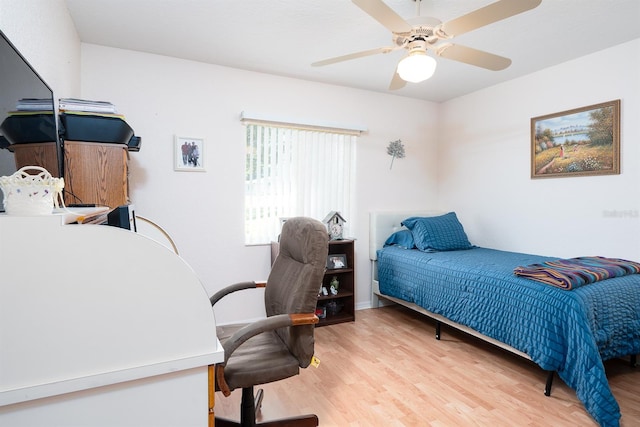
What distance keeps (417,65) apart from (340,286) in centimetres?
236

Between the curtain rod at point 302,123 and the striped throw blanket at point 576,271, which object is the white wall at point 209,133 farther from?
the striped throw blanket at point 576,271

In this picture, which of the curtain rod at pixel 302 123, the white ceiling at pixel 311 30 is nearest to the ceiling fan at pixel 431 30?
the white ceiling at pixel 311 30

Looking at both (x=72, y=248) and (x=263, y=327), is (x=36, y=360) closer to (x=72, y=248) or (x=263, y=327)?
(x=72, y=248)

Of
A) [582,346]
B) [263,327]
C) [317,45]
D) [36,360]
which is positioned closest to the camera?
[36,360]

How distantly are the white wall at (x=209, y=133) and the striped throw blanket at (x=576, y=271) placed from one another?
6.18 feet

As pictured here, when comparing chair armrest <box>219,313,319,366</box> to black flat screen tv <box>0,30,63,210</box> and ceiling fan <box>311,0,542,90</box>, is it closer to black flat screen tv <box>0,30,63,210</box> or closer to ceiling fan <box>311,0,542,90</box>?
black flat screen tv <box>0,30,63,210</box>

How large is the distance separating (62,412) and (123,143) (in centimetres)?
150

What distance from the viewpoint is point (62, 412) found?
0.82 meters

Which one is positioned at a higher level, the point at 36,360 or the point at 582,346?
the point at 36,360

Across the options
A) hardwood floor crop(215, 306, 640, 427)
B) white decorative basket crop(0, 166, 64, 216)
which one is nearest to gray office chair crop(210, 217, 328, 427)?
hardwood floor crop(215, 306, 640, 427)

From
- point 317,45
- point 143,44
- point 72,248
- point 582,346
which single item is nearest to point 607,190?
point 582,346

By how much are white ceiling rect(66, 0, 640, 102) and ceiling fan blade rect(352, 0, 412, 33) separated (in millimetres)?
429

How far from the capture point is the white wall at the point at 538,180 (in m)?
2.65

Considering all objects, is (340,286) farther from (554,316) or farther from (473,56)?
(473,56)
